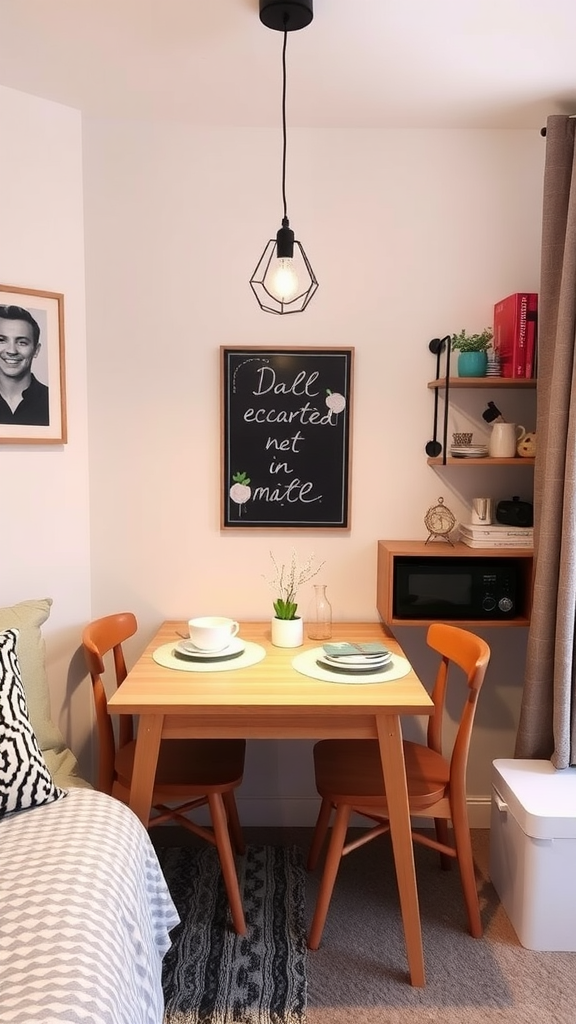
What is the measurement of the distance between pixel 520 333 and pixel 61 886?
199 cm

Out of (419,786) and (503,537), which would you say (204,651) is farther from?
(503,537)

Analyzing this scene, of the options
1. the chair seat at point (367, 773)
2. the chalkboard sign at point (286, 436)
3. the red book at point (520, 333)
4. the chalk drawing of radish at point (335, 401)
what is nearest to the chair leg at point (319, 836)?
the chair seat at point (367, 773)

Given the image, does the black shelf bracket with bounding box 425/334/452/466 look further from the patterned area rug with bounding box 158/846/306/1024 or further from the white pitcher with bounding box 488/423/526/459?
the patterned area rug with bounding box 158/846/306/1024

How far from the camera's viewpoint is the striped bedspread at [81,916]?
3.77 feet

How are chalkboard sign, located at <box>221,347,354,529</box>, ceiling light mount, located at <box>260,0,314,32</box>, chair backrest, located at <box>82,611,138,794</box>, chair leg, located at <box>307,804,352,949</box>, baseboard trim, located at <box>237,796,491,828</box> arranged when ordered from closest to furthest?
ceiling light mount, located at <box>260,0,314,32</box> < chair leg, located at <box>307,804,352,949</box> < chair backrest, located at <box>82,611,138,794</box> < chalkboard sign, located at <box>221,347,354,529</box> < baseboard trim, located at <box>237,796,491,828</box>

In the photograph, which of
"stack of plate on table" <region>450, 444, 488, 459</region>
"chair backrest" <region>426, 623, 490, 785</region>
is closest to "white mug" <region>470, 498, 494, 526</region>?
"stack of plate on table" <region>450, 444, 488, 459</region>

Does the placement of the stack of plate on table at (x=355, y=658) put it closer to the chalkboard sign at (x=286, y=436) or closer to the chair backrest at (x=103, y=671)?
the chalkboard sign at (x=286, y=436)

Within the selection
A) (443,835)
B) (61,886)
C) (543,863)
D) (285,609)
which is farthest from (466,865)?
(61,886)

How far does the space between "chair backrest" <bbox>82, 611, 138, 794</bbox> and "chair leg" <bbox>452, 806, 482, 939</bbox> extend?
3.40ft

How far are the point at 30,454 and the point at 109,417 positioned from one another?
0.31 metres

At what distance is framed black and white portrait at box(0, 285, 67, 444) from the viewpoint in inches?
89.4

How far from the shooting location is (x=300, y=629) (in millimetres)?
2252

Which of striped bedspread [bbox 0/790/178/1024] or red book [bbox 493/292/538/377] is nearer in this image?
striped bedspread [bbox 0/790/178/1024]

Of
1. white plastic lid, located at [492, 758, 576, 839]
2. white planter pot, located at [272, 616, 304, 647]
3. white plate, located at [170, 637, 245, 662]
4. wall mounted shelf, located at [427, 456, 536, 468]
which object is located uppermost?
wall mounted shelf, located at [427, 456, 536, 468]
